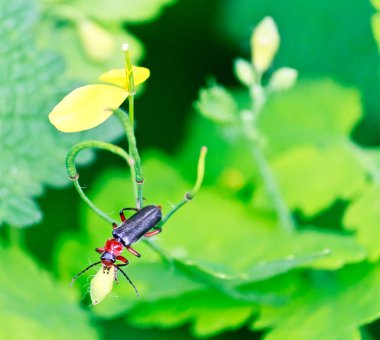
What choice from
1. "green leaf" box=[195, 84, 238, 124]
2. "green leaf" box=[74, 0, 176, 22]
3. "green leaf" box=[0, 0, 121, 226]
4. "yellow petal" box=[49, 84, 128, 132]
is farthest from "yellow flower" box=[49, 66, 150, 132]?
"green leaf" box=[74, 0, 176, 22]

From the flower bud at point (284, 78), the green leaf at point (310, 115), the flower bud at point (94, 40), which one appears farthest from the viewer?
the green leaf at point (310, 115)

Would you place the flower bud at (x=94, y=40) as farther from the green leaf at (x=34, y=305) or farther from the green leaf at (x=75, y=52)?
the green leaf at (x=34, y=305)

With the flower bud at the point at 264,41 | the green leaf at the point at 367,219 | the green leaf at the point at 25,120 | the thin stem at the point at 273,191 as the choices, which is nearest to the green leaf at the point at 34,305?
the green leaf at the point at 25,120

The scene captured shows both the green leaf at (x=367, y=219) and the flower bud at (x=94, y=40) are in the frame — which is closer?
the green leaf at (x=367, y=219)

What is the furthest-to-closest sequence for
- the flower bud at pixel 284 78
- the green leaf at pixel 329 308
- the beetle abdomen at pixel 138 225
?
1. the flower bud at pixel 284 78
2. the green leaf at pixel 329 308
3. the beetle abdomen at pixel 138 225

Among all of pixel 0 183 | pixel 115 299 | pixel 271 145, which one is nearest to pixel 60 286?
pixel 115 299

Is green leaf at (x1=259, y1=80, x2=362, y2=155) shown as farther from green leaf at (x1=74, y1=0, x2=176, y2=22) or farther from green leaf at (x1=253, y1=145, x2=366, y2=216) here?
green leaf at (x1=74, y1=0, x2=176, y2=22)
